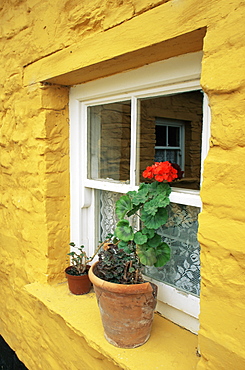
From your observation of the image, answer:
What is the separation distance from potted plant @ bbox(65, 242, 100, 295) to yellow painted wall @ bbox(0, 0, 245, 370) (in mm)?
155

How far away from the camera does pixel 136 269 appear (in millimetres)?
1556

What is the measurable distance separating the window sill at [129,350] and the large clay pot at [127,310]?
0.17 ft

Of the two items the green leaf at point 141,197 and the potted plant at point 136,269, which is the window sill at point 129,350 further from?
the green leaf at point 141,197

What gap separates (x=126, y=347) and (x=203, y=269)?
638 mm

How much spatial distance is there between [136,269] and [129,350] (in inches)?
14.6

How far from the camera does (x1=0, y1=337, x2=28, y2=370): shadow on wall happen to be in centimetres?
250

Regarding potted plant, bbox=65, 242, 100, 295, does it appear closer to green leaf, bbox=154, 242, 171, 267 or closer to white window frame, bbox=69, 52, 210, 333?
white window frame, bbox=69, 52, 210, 333

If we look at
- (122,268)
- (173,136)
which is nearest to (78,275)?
(122,268)

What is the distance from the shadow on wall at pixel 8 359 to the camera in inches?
98.3

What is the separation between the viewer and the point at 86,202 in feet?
6.94


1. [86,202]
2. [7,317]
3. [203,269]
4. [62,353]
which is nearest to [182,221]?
[203,269]

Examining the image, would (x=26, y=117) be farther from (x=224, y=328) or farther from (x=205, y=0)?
(x=224, y=328)

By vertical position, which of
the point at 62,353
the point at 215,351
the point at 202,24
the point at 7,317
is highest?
the point at 202,24

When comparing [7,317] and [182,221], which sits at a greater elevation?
[182,221]
